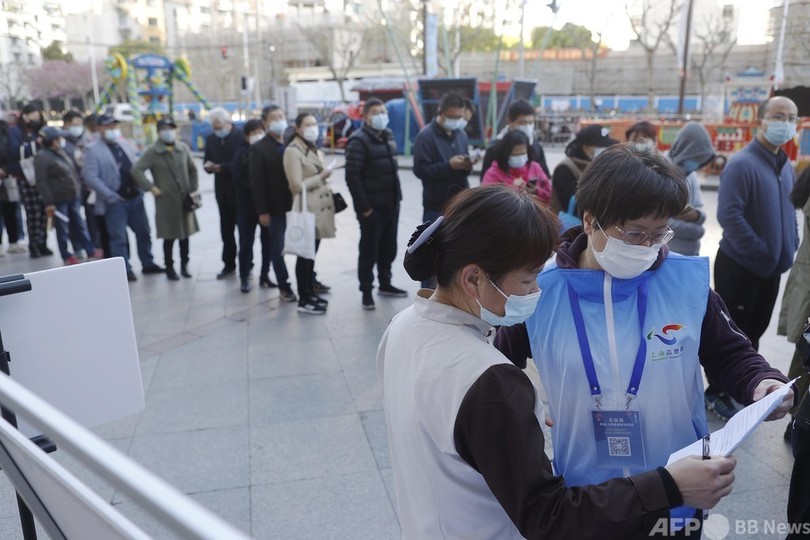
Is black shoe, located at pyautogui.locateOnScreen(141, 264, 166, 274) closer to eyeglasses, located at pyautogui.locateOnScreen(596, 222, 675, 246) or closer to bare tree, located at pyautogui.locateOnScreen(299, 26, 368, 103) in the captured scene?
eyeglasses, located at pyautogui.locateOnScreen(596, 222, 675, 246)

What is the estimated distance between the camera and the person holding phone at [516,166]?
16.4 feet

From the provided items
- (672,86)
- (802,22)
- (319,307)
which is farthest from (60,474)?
(672,86)

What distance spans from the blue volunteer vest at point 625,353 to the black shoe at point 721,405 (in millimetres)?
2487

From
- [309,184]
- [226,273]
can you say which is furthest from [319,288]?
[226,273]

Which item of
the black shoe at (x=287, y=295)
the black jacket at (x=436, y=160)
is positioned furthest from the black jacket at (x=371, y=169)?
the black shoe at (x=287, y=295)

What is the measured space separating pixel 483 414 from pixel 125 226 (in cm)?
719

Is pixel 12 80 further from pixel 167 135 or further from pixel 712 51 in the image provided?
pixel 167 135

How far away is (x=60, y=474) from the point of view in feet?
3.65

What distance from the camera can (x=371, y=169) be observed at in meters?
5.91

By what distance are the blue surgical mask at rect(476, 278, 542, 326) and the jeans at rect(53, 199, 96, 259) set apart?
763 centimetres

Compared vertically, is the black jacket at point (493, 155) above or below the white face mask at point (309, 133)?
below

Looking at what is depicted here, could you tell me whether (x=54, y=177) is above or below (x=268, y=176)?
below

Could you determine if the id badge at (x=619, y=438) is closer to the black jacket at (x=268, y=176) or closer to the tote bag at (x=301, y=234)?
the tote bag at (x=301, y=234)

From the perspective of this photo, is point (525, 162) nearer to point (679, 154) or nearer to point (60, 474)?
point (679, 154)
